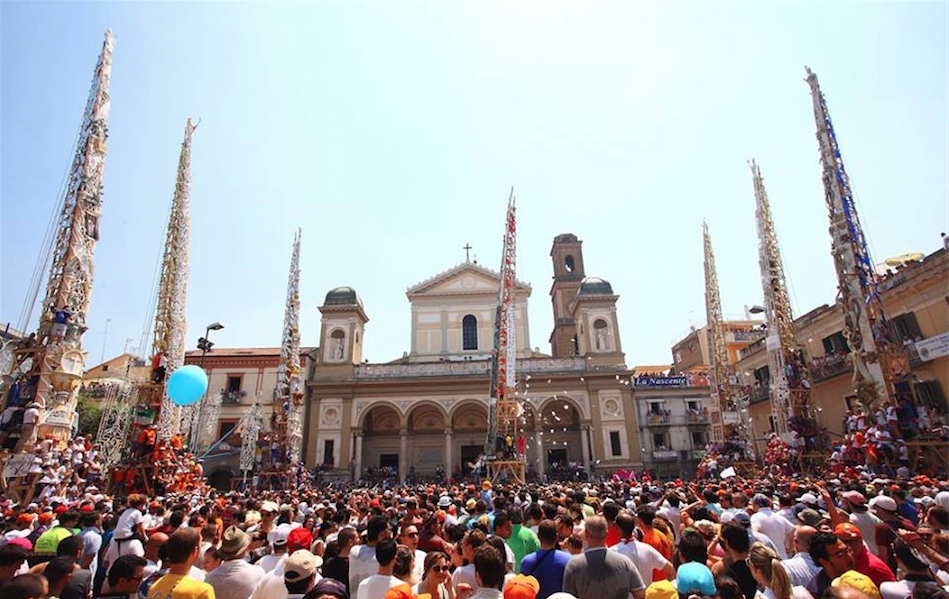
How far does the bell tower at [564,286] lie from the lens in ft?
157

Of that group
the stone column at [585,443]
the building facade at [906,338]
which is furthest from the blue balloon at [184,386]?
the stone column at [585,443]

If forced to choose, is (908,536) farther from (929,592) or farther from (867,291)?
(867,291)

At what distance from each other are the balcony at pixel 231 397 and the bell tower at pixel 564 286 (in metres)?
28.5

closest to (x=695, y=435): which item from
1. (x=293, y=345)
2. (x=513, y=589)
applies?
(x=293, y=345)

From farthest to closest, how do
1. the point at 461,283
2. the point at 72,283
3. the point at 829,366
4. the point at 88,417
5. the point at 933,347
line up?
the point at 461,283 < the point at 88,417 < the point at 829,366 < the point at 933,347 < the point at 72,283

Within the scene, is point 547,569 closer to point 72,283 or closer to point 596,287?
point 72,283

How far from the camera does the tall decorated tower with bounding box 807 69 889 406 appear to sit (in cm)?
1669

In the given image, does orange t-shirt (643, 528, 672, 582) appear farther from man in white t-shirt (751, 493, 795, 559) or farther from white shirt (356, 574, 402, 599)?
white shirt (356, 574, 402, 599)

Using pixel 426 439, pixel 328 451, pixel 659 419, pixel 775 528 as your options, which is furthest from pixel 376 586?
pixel 659 419

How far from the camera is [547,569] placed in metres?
4.21

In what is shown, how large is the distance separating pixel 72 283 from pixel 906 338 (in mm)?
30307

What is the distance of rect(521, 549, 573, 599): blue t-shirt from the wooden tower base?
1256 cm

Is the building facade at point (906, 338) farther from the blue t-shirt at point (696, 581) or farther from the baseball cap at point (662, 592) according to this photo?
the baseball cap at point (662, 592)

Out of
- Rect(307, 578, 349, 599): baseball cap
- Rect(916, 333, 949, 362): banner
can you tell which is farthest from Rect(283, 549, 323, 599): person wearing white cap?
Rect(916, 333, 949, 362): banner
